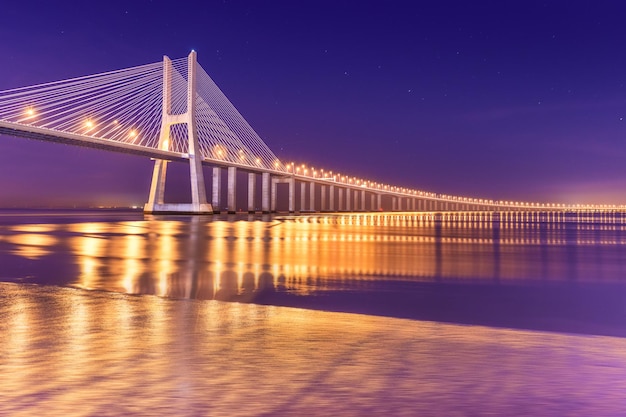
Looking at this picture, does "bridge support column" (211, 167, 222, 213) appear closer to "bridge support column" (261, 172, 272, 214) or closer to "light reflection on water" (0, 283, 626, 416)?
"bridge support column" (261, 172, 272, 214)

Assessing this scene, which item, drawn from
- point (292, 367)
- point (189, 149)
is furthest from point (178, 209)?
point (292, 367)

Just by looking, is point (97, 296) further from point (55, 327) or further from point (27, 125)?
point (27, 125)

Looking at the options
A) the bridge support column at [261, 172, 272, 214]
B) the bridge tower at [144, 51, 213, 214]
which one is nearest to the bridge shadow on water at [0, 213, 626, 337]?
the bridge tower at [144, 51, 213, 214]

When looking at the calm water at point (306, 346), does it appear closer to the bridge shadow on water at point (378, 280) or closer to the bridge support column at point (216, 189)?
the bridge shadow on water at point (378, 280)

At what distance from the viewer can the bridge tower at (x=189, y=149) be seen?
6431 cm

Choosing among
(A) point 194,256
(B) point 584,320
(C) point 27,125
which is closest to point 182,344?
(B) point 584,320

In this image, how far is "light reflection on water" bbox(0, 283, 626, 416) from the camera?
3.37 metres

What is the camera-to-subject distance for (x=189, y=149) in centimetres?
6425

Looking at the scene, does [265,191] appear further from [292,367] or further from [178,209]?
[292,367]

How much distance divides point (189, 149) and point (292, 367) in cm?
6219

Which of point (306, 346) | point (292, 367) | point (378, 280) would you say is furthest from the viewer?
point (378, 280)

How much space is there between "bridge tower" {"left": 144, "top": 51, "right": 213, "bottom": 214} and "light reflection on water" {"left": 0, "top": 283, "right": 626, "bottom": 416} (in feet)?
195

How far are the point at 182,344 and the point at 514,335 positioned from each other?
3.23 metres

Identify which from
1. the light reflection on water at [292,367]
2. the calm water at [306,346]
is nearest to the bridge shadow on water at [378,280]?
the calm water at [306,346]
